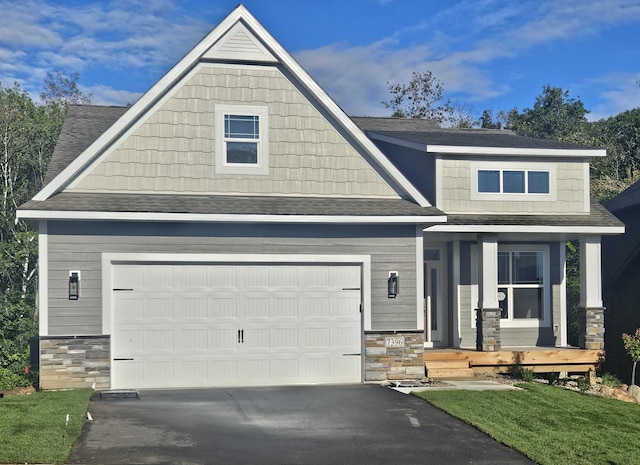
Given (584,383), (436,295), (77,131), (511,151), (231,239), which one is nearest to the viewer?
(231,239)

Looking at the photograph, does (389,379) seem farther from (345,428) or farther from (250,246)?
(345,428)

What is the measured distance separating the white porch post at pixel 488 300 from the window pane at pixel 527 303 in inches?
77.6

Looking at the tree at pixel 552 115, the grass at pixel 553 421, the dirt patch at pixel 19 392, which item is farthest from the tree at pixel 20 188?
the tree at pixel 552 115

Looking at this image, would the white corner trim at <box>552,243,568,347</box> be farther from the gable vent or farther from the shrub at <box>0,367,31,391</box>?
the shrub at <box>0,367,31,391</box>

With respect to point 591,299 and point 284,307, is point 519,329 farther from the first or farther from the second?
point 284,307

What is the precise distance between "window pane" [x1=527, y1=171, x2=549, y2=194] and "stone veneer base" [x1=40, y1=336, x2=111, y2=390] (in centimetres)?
1099

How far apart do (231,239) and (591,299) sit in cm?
943

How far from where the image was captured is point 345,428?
12.9m

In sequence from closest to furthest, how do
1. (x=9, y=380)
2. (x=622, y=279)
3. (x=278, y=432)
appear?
(x=278, y=432) < (x=9, y=380) < (x=622, y=279)

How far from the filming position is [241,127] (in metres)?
18.1

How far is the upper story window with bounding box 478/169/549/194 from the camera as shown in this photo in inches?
833

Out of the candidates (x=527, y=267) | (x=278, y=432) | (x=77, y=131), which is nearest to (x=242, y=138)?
(x=77, y=131)

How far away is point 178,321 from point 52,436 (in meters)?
5.92

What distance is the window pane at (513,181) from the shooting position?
21.2 meters
